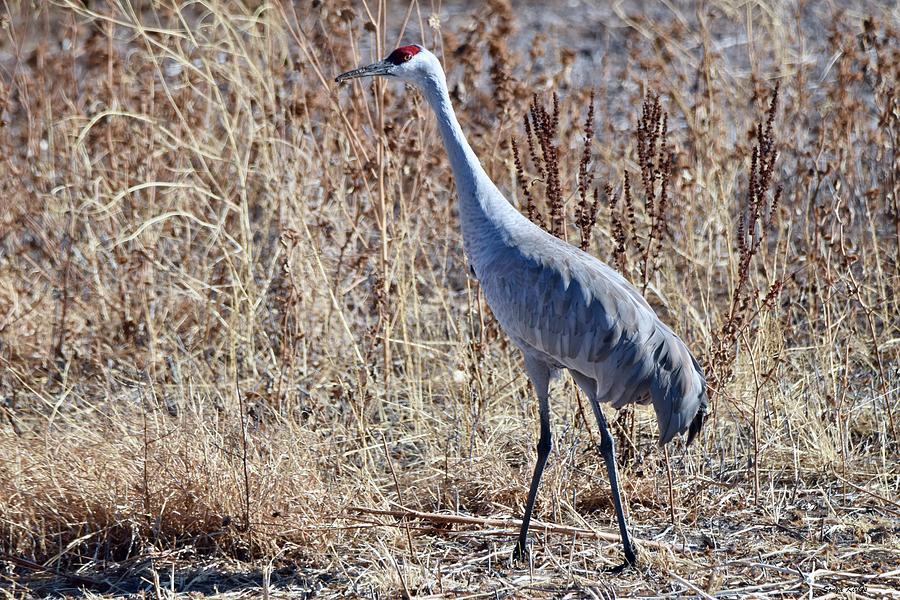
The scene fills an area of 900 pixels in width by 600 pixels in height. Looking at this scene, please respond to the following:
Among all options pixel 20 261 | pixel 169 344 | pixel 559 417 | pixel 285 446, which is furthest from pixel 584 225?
pixel 20 261

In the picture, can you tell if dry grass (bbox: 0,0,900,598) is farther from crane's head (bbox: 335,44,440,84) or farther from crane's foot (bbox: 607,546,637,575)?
crane's head (bbox: 335,44,440,84)

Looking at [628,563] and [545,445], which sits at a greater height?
[545,445]

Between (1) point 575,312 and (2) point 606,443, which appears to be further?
(2) point 606,443

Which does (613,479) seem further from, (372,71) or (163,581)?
(372,71)

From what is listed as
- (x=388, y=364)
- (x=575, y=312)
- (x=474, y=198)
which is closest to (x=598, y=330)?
(x=575, y=312)

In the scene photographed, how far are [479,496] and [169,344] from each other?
6.62ft

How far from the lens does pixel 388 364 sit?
5039 millimetres

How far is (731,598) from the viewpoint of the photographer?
11.4 feet

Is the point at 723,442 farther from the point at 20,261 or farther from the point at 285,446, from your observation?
the point at 20,261

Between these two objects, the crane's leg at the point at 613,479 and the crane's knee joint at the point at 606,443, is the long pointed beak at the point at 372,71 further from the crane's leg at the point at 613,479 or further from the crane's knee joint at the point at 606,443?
the crane's knee joint at the point at 606,443

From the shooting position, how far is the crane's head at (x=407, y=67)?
400cm

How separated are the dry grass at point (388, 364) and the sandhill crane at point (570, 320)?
0.24 m

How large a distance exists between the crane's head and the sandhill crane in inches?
3.1

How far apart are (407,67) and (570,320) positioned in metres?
1.11
